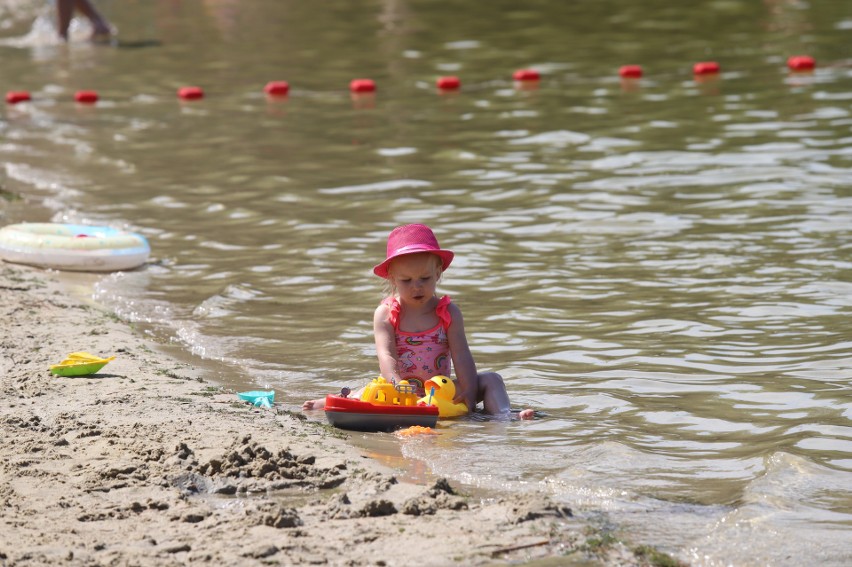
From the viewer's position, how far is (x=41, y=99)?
59.5 feet

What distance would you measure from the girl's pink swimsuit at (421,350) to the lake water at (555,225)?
0.49 m

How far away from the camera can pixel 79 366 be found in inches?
259

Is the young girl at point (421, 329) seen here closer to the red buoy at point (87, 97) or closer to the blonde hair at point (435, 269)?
the blonde hair at point (435, 269)

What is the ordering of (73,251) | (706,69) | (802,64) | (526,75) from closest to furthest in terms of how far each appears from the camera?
(73,251) → (802,64) → (706,69) → (526,75)

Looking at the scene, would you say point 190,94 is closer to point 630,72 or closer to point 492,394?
point 630,72

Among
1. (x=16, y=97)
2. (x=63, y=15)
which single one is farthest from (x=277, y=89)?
(x=63, y=15)

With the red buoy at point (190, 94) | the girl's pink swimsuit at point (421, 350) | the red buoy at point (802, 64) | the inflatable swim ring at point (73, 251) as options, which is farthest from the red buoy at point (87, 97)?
the girl's pink swimsuit at point (421, 350)

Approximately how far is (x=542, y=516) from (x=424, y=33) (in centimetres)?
1816

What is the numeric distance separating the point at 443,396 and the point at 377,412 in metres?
0.47

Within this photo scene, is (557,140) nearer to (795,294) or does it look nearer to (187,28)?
(795,294)

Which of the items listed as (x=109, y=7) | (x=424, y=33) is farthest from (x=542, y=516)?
(x=109, y=7)

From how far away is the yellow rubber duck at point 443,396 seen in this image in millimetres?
6332

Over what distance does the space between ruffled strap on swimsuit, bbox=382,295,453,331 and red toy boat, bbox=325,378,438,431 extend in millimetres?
507

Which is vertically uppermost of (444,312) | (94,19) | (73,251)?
(94,19)
